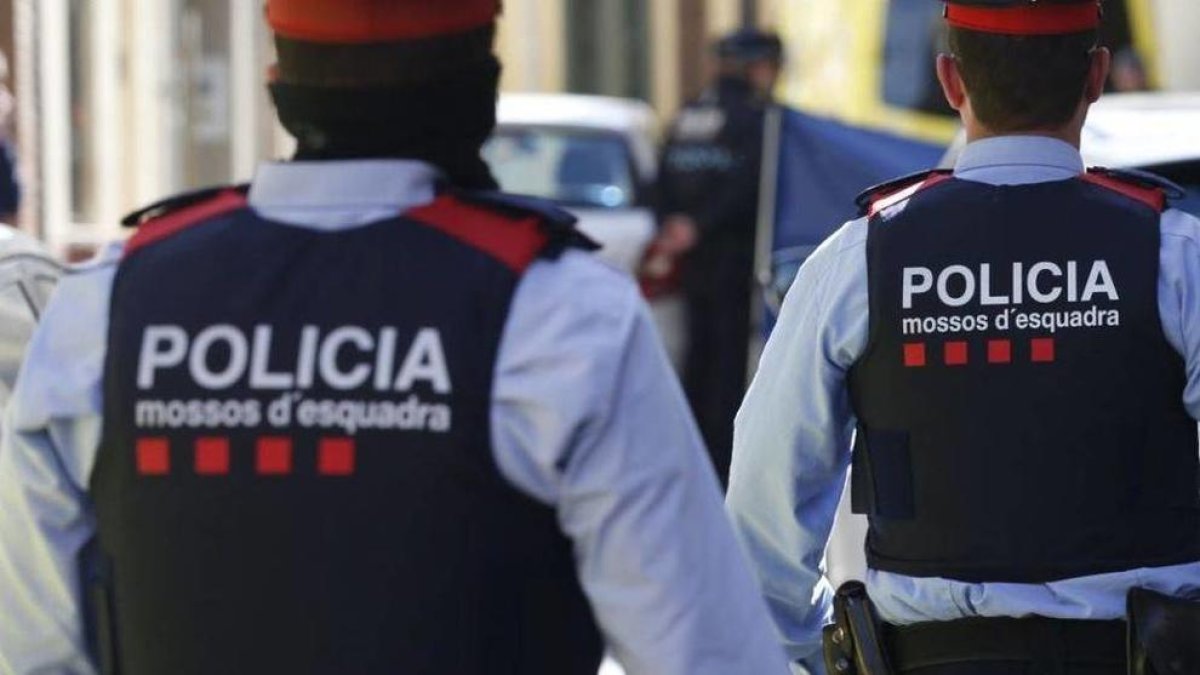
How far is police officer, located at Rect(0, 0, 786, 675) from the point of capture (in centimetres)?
249

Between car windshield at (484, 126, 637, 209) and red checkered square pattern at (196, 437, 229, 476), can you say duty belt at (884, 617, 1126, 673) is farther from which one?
car windshield at (484, 126, 637, 209)

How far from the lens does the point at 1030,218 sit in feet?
11.7

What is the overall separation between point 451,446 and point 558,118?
35.1 feet

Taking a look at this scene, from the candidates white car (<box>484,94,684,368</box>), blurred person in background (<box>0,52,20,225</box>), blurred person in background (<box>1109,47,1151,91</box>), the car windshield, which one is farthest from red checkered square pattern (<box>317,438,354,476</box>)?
blurred person in background (<box>1109,47,1151,91</box>)

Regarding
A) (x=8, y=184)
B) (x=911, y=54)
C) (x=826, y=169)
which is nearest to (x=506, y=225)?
(x=8, y=184)

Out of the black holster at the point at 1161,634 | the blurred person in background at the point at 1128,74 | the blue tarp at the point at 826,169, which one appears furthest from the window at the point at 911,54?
the black holster at the point at 1161,634

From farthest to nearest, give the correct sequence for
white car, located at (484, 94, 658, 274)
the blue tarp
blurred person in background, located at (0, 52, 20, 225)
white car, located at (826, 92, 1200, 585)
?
white car, located at (484, 94, 658, 274) → the blue tarp → blurred person in background, located at (0, 52, 20, 225) → white car, located at (826, 92, 1200, 585)

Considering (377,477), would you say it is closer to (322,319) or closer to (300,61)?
(322,319)

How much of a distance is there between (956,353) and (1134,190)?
0.32 m

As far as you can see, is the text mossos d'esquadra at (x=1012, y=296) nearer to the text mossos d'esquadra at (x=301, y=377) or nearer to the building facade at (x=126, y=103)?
the text mossos d'esquadra at (x=301, y=377)

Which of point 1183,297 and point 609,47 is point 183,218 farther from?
point 609,47

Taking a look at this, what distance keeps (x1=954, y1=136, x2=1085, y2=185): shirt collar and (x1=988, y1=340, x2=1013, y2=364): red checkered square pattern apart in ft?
0.77

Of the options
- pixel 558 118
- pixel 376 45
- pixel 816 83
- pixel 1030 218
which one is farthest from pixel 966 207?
pixel 816 83

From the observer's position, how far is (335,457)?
2.51 metres
